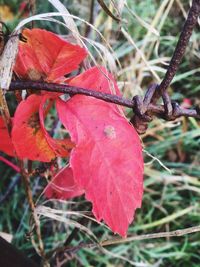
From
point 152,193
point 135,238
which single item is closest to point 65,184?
point 135,238

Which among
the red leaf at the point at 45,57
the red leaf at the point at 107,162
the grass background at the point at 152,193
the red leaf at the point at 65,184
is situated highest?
the red leaf at the point at 45,57

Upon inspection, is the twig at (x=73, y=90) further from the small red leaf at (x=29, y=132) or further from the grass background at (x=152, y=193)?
the grass background at (x=152, y=193)

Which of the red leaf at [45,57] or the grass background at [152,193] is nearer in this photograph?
the red leaf at [45,57]

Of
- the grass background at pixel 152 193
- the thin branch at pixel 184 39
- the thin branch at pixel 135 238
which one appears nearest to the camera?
the thin branch at pixel 184 39

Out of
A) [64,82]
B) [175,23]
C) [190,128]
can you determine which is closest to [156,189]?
[190,128]

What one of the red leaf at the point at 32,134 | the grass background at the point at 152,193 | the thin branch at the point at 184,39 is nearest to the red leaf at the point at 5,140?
the red leaf at the point at 32,134

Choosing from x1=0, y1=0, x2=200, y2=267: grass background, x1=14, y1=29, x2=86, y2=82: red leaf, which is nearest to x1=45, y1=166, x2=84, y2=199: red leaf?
x1=14, y1=29, x2=86, y2=82: red leaf

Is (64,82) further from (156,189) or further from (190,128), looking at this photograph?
(190,128)
